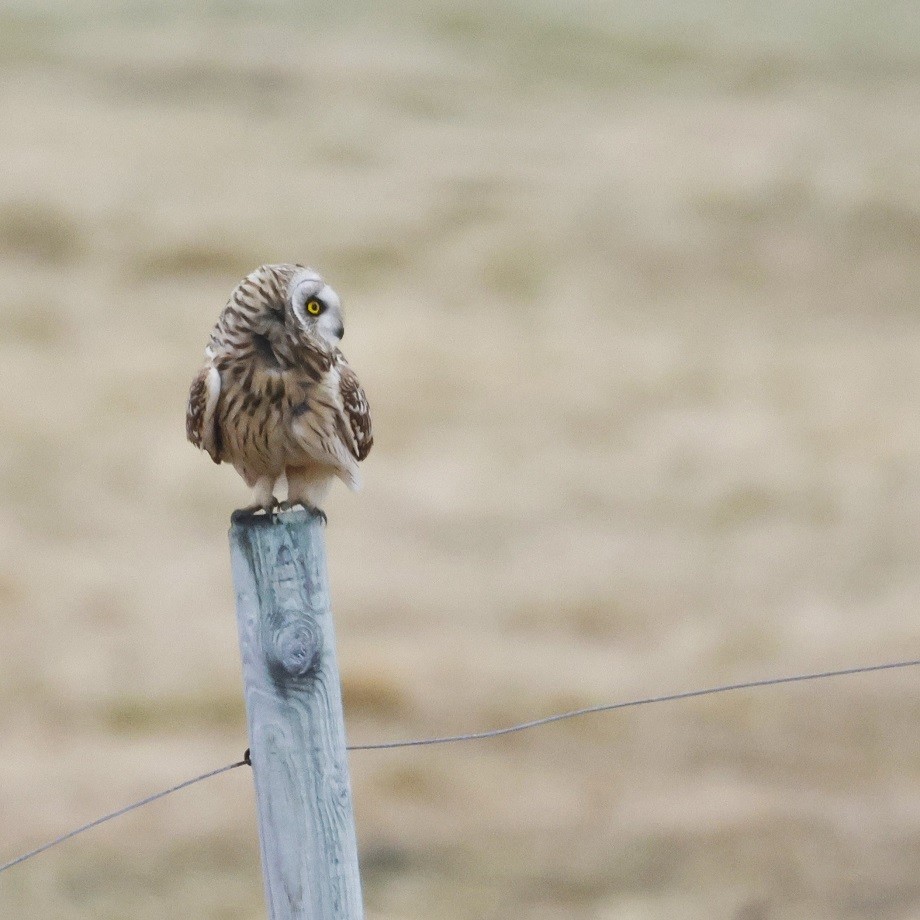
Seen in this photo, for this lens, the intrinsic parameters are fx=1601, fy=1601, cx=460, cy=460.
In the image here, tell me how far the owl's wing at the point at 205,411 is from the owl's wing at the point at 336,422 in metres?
0.18

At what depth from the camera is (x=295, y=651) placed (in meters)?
2.52

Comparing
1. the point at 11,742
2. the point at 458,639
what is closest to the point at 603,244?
the point at 458,639

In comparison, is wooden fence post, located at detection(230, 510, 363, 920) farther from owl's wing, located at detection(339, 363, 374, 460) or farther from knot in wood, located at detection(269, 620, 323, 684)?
owl's wing, located at detection(339, 363, 374, 460)

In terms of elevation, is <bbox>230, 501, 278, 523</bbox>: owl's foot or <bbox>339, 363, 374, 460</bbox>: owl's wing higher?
<bbox>339, 363, 374, 460</bbox>: owl's wing

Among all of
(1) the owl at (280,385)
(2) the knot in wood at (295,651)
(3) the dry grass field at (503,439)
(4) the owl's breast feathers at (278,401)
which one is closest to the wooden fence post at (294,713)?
(2) the knot in wood at (295,651)

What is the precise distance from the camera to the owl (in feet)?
10.4

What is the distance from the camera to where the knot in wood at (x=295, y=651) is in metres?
2.52

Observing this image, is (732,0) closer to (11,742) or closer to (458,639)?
(458,639)

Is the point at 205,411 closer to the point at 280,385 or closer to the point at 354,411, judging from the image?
the point at 280,385

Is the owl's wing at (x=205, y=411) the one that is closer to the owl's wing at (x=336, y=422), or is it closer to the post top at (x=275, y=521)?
the owl's wing at (x=336, y=422)

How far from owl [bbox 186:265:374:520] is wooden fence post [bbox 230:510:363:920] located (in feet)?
2.04

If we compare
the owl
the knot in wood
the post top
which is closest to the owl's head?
→ the owl

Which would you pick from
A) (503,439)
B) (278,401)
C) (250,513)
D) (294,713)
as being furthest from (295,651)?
(503,439)

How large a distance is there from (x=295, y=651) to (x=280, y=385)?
2.86ft
